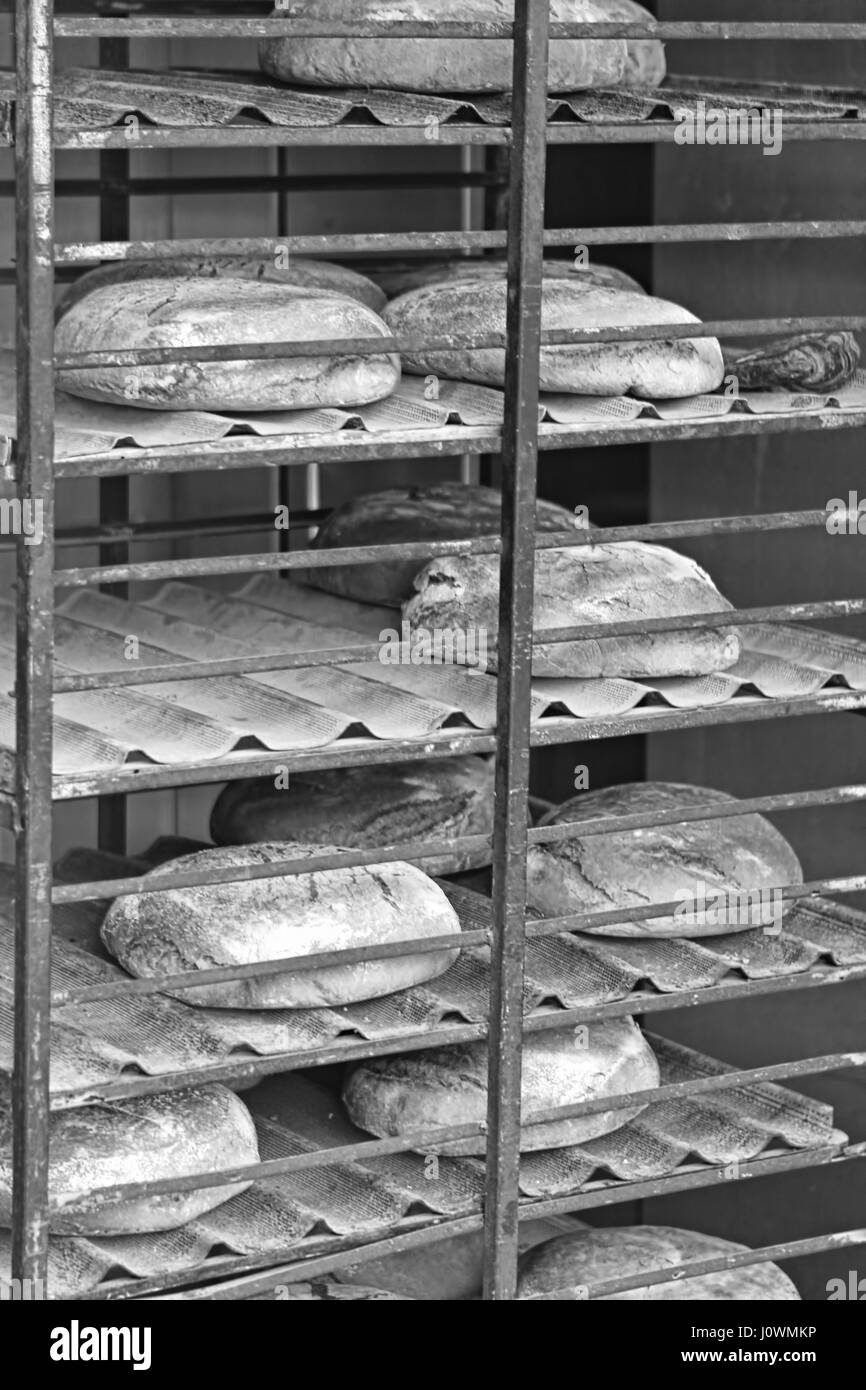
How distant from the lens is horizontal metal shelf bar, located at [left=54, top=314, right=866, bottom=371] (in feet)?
8.43

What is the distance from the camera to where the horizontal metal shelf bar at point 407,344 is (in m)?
2.57

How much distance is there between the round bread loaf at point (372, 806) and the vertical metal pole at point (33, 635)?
2.33 feet

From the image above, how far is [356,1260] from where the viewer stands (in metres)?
2.92

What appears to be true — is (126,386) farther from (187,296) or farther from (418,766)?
(418,766)

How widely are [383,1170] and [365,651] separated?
0.77 metres

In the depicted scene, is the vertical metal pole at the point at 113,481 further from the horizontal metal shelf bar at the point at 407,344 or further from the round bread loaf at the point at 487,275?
the horizontal metal shelf bar at the point at 407,344

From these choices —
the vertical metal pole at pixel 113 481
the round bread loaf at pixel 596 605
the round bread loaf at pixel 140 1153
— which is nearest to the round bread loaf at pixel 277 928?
the round bread loaf at pixel 140 1153

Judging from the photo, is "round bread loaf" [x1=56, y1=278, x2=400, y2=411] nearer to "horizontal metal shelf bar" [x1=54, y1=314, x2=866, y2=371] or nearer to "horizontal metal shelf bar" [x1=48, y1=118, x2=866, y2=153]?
"horizontal metal shelf bar" [x1=54, y1=314, x2=866, y2=371]

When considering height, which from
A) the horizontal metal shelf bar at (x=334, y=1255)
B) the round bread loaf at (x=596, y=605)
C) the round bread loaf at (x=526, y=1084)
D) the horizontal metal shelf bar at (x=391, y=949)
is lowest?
the horizontal metal shelf bar at (x=334, y=1255)

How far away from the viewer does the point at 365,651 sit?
279 cm

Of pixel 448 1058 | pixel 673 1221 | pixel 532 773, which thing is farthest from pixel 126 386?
pixel 673 1221

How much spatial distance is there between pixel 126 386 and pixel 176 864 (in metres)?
0.63

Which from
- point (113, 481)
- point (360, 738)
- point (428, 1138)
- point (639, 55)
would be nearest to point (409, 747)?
point (360, 738)

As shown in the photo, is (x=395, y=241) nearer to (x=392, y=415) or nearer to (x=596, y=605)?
(x=392, y=415)
